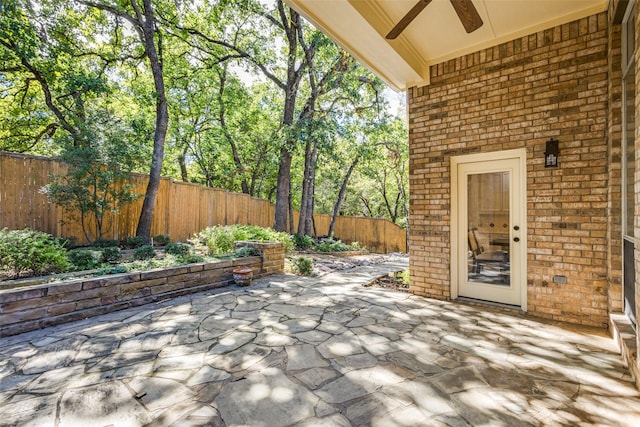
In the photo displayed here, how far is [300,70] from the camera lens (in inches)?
381

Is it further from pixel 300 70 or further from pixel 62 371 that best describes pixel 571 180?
pixel 300 70

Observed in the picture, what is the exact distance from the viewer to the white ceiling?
3287mm

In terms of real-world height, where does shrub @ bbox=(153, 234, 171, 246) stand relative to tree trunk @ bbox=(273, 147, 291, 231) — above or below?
below

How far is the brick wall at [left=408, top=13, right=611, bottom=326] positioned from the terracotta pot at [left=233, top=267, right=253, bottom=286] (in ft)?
9.37

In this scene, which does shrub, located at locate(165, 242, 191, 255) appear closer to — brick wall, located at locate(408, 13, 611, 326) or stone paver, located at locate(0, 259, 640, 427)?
stone paver, located at locate(0, 259, 640, 427)

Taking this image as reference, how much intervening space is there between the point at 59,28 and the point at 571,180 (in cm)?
1140

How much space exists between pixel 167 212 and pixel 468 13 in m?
8.34

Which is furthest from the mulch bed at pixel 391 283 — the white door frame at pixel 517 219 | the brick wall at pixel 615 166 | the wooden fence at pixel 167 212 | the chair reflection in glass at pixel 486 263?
the wooden fence at pixel 167 212

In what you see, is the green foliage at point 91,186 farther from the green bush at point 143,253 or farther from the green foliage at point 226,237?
the green foliage at point 226,237

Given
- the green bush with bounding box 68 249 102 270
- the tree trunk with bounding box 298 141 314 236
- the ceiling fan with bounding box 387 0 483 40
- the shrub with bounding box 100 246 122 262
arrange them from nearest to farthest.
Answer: the ceiling fan with bounding box 387 0 483 40 < the green bush with bounding box 68 249 102 270 < the shrub with bounding box 100 246 122 262 < the tree trunk with bounding box 298 141 314 236

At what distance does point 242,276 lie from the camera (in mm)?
4895

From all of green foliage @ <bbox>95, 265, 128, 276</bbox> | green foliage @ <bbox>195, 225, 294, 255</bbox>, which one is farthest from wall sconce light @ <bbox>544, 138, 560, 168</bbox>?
green foliage @ <bbox>195, 225, 294, 255</bbox>

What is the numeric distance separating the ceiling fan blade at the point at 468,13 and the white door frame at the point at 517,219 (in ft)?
5.58

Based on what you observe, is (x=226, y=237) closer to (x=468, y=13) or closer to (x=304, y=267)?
(x=304, y=267)
